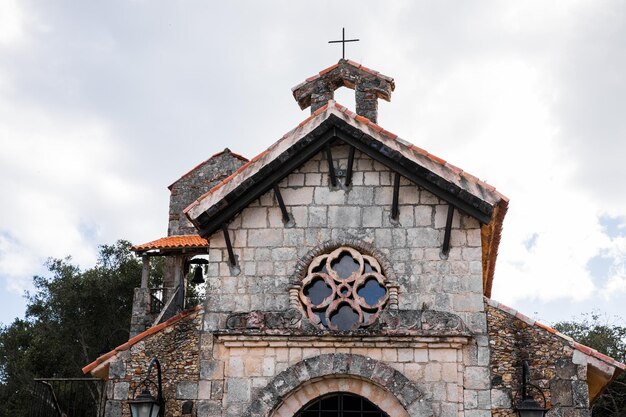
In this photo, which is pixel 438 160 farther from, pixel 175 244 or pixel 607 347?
pixel 607 347

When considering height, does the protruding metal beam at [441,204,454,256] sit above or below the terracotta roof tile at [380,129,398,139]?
below

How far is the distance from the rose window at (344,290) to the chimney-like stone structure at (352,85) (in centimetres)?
271

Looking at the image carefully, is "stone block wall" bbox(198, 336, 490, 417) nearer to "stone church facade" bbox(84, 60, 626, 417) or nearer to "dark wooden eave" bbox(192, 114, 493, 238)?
"stone church facade" bbox(84, 60, 626, 417)

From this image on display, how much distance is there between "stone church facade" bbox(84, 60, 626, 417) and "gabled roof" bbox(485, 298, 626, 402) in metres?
0.02

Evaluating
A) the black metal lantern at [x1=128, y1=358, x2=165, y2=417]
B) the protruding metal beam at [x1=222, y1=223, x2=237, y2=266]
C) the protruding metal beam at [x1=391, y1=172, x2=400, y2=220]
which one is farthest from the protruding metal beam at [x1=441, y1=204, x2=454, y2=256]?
the black metal lantern at [x1=128, y1=358, x2=165, y2=417]

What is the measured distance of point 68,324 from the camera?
35.1m

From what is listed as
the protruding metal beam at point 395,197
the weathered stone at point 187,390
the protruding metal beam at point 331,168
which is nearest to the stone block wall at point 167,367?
the weathered stone at point 187,390

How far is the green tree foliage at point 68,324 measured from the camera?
33.5 metres

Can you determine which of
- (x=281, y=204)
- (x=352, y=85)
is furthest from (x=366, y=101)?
(x=281, y=204)

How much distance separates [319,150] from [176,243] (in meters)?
8.83

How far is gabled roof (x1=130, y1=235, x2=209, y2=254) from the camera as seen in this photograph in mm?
18641

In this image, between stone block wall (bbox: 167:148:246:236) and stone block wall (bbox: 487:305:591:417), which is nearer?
stone block wall (bbox: 487:305:591:417)

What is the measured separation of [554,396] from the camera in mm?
9594

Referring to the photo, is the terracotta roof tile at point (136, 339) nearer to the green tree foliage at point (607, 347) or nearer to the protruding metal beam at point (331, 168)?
the protruding metal beam at point (331, 168)
